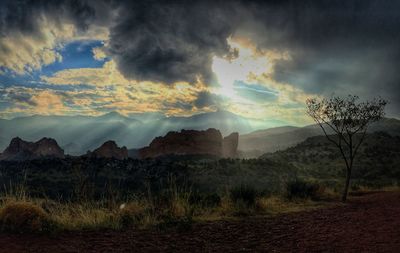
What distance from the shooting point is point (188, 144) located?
78.3 meters

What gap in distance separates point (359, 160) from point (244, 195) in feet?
130

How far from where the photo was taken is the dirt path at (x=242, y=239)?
7.27 metres

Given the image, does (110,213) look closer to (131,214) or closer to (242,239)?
(131,214)

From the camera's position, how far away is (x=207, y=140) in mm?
81188

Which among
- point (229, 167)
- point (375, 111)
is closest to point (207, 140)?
point (229, 167)

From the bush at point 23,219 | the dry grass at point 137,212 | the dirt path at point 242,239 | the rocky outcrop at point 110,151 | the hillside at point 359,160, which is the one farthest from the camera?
the rocky outcrop at point 110,151

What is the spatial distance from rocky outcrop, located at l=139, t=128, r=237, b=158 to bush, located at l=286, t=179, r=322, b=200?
59.1 meters

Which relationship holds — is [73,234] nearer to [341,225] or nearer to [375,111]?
[341,225]

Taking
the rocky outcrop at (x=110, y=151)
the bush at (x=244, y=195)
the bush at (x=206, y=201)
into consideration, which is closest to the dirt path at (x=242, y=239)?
the bush at (x=244, y=195)

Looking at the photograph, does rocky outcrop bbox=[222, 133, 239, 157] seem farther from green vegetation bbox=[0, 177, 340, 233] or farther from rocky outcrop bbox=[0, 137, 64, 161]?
green vegetation bbox=[0, 177, 340, 233]

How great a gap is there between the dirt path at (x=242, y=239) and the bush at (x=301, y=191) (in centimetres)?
629

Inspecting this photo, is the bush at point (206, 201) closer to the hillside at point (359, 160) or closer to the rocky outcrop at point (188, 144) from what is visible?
the hillside at point (359, 160)

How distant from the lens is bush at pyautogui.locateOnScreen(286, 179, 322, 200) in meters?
16.4

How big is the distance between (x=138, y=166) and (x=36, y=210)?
4090 centimetres
